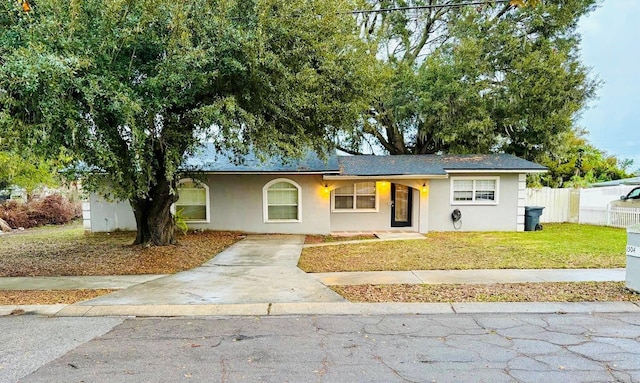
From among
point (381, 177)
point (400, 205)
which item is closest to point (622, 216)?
point (400, 205)

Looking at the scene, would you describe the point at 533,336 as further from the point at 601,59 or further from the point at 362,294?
the point at 601,59

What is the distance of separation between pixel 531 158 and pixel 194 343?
18.9 meters

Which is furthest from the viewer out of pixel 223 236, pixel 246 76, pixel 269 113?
pixel 223 236

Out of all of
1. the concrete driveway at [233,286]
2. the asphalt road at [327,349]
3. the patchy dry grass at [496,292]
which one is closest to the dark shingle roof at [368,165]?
the concrete driveway at [233,286]

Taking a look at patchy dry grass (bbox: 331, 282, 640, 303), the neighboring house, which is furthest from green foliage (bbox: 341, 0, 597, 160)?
patchy dry grass (bbox: 331, 282, 640, 303)

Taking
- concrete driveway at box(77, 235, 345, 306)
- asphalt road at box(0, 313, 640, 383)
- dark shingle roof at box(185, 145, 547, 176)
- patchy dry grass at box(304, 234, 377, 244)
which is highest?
dark shingle roof at box(185, 145, 547, 176)

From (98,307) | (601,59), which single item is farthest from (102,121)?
(601,59)

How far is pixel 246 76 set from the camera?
7.66m

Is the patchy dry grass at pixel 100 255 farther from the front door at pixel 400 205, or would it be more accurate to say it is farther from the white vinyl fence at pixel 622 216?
the white vinyl fence at pixel 622 216

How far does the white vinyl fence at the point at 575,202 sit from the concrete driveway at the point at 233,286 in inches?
529

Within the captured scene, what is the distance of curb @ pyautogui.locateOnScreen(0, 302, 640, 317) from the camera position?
5062 millimetres

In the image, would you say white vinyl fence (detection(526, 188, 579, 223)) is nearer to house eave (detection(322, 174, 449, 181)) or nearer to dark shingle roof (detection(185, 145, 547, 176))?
dark shingle roof (detection(185, 145, 547, 176))

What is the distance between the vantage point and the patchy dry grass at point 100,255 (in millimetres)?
7758

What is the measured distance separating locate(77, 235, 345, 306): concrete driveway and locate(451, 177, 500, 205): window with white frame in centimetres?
819
